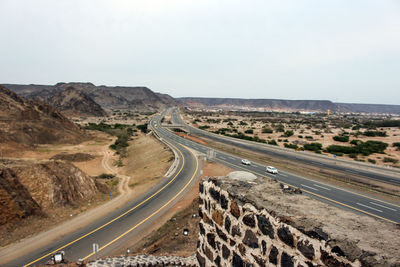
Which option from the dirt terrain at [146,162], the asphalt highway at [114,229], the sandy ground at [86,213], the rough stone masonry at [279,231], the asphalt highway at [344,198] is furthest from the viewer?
the dirt terrain at [146,162]

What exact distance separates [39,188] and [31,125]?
43.3 metres

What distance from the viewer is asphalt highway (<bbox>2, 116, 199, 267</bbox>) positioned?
14.7 meters

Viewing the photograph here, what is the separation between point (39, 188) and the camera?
21094 millimetres

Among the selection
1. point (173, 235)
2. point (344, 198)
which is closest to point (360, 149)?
point (344, 198)

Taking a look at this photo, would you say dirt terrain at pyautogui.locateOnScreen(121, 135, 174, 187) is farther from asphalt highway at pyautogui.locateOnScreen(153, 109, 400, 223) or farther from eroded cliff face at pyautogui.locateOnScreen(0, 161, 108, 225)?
asphalt highway at pyautogui.locateOnScreen(153, 109, 400, 223)

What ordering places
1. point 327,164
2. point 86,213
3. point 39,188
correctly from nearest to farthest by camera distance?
point 86,213
point 39,188
point 327,164

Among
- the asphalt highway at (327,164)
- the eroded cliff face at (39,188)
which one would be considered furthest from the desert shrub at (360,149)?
the eroded cliff face at (39,188)

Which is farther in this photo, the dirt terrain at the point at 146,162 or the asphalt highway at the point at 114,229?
the dirt terrain at the point at 146,162

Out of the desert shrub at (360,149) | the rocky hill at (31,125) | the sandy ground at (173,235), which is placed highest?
the rocky hill at (31,125)

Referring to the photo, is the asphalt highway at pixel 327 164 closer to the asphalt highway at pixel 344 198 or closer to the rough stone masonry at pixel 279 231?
the asphalt highway at pixel 344 198

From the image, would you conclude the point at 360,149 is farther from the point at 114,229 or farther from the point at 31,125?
the point at 31,125

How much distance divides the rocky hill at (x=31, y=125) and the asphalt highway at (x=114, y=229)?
131 feet

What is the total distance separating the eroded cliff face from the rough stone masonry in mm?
19681

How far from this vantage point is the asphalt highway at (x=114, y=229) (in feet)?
48.1
